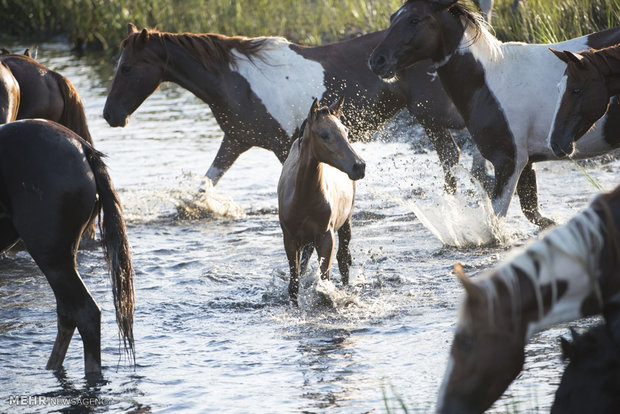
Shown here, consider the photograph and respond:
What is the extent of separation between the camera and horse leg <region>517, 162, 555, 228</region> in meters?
6.79

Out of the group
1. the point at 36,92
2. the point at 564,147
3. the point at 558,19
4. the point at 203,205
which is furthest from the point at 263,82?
the point at 558,19

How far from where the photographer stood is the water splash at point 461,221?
6.92 metres

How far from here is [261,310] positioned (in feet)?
19.6

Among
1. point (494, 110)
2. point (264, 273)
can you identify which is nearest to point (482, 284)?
point (494, 110)

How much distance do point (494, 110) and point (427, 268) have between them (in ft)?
3.94

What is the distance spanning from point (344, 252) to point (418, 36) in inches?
61.2

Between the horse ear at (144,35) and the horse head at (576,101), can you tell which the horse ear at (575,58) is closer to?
the horse head at (576,101)

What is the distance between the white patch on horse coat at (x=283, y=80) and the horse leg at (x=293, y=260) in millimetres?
1894

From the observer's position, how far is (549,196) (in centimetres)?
826

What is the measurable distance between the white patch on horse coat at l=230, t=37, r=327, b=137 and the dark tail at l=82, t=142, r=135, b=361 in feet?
9.81

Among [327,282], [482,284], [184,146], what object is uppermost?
[482,284]

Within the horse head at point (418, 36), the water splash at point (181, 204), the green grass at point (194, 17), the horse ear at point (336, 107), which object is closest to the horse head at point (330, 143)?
the horse ear at point (336, 107)

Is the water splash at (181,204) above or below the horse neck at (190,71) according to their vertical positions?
below

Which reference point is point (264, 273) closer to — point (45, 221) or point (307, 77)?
point (307, 77)
